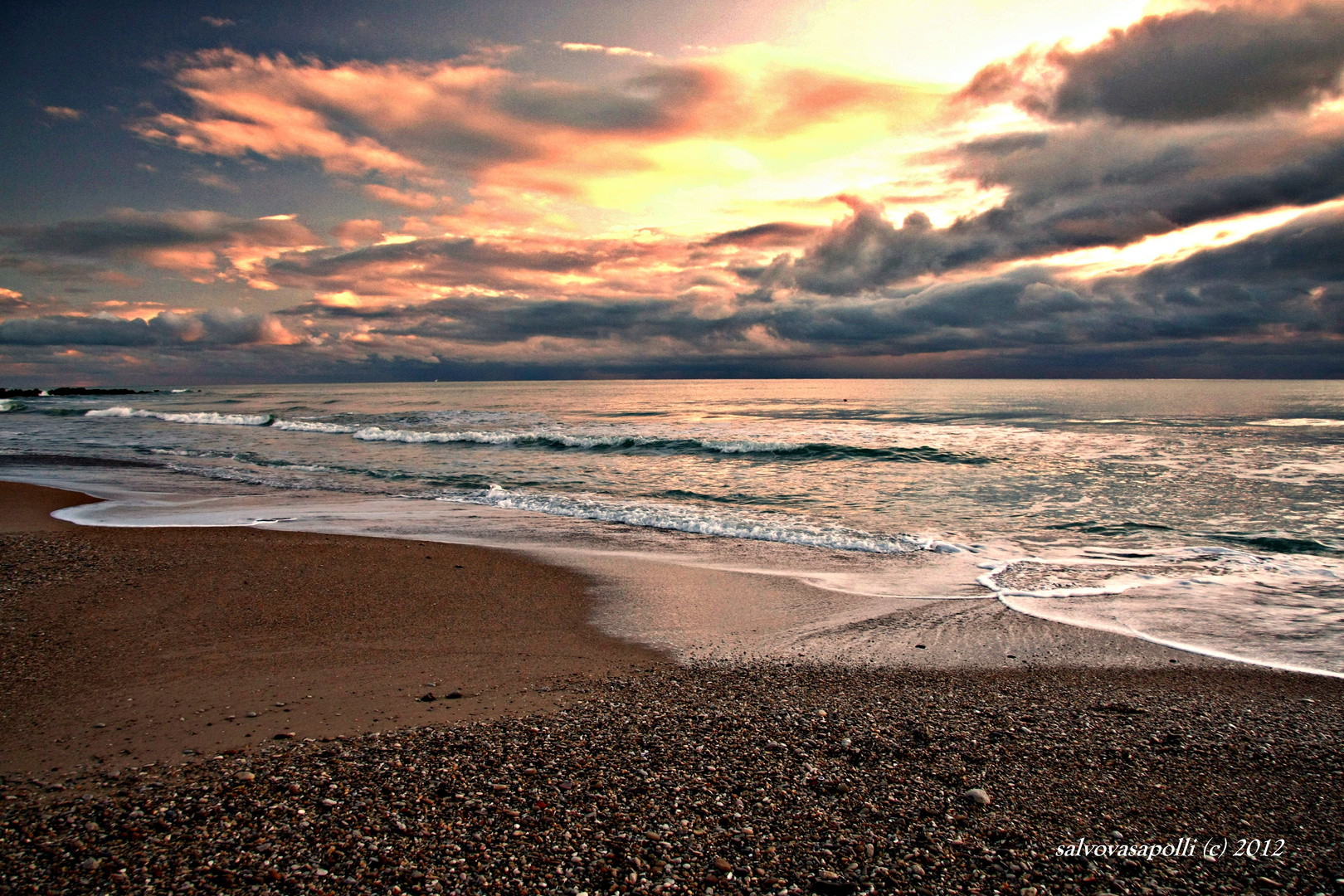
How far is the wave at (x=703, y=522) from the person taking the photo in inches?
421

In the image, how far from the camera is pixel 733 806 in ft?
11.1

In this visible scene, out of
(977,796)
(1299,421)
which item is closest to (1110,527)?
(977,796)

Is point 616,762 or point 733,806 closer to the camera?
point 733,806

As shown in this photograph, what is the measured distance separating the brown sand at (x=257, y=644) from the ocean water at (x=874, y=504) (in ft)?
8.01

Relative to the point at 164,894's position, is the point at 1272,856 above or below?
below

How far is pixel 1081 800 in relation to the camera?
351cm

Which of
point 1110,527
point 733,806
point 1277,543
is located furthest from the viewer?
point 1110,527

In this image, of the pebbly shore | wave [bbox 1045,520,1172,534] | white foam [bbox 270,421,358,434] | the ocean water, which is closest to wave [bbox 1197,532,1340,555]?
the ocean water

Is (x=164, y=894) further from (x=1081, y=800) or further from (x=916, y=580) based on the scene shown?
(x=916, y=580)

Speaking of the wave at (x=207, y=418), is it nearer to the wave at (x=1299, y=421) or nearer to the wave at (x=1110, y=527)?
the wave at (x=1110, y=527)

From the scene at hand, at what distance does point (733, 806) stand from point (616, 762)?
79 cm

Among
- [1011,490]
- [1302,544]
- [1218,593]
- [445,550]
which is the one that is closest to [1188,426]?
[1011,490]

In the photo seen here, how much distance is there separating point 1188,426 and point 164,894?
45.7 m

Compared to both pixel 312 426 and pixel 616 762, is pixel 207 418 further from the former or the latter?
pixel 616 762
